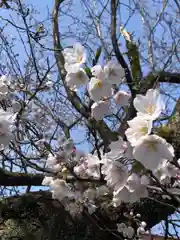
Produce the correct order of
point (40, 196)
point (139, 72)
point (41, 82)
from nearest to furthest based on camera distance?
point (40, 196) < point (139, 72) < point (41, 82)

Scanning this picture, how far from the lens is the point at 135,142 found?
1087 mm

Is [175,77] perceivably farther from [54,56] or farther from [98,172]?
[98,172]

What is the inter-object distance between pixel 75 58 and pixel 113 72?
178mm

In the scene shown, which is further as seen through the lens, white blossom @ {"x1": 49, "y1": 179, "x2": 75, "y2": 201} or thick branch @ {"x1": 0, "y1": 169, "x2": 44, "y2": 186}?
thick branch @ {"x1": 0, "y1": 169, "x2": 44, "y2": 186}

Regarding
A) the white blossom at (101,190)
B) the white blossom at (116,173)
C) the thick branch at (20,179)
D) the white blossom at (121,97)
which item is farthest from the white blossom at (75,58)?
the thick branch at (20,179)

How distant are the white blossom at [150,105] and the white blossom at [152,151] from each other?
0.20 feet

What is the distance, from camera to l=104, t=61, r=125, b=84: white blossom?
1.46 m

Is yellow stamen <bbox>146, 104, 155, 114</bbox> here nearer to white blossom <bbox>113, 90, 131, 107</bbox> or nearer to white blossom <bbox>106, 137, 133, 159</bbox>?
white blossom <bbox>106, 137, 133, 159</bbox>

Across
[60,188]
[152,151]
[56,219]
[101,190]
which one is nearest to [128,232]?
[56,219]

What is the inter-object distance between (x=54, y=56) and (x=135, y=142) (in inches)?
131

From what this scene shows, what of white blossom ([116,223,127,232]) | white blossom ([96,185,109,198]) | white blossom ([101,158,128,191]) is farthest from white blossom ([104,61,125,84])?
white blossom ([116,223,127,232])

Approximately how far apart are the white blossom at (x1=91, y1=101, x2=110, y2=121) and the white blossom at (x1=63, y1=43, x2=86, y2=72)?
15 centimetres

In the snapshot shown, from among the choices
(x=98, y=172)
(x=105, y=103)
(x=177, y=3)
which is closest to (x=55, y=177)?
(x=98, y=172)

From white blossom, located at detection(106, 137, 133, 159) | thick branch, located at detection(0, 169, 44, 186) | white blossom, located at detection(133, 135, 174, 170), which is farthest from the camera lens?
thick branch, located at detection(0, 169, 44, 186)
